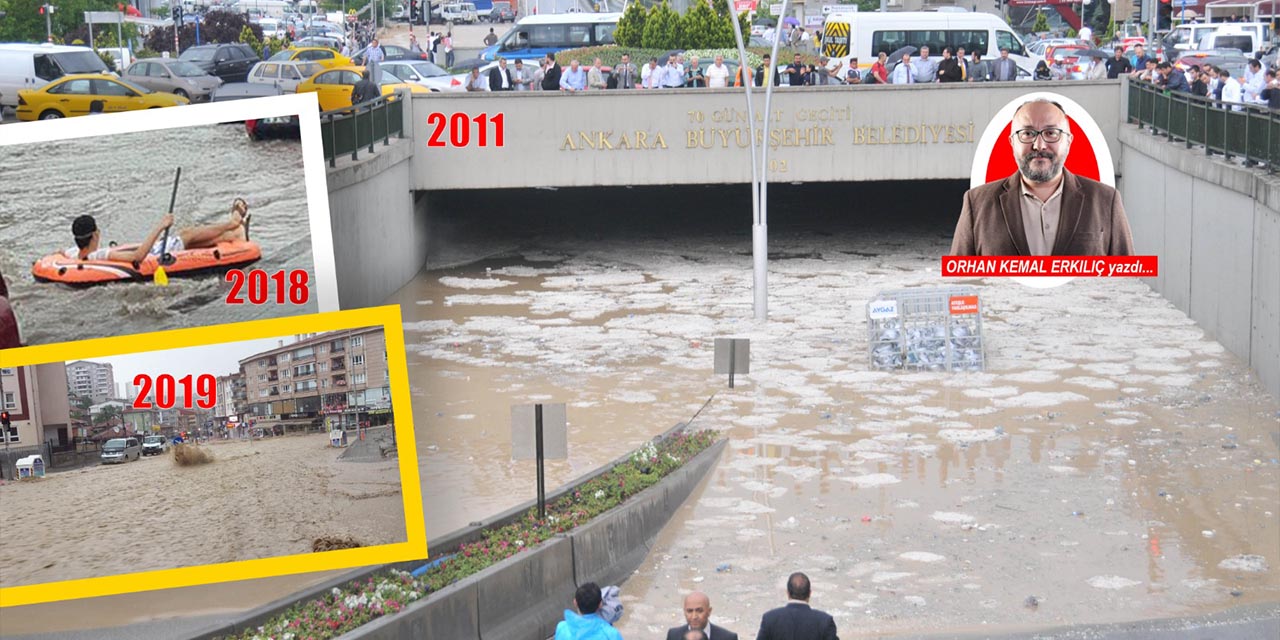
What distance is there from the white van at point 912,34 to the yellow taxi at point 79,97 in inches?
791

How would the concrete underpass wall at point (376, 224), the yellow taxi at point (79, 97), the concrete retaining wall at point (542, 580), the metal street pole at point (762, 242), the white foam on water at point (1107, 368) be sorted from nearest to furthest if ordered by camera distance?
the concrete retaining wall at point (542, 580) < the white foam on water at point (1107, 368) < the concrete underpass wall at point (376, 224) < the metal street pole at point (762, 242) < the yellow taxi at point (79, 97)

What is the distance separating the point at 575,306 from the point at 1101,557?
1486 cm

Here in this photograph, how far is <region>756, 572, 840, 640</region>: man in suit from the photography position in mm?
8344

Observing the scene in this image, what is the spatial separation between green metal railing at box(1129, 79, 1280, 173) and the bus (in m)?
23.7

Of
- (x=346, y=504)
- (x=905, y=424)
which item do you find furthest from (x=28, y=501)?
(x=905, y=424)

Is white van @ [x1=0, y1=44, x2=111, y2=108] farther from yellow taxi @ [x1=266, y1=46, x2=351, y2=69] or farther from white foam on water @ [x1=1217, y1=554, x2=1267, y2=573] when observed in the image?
white foam on water @ [x1=1217, y1=554, x2=1267, y2=573]

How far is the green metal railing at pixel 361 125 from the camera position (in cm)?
2467

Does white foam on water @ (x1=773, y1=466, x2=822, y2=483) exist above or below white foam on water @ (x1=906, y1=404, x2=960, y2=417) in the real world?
above

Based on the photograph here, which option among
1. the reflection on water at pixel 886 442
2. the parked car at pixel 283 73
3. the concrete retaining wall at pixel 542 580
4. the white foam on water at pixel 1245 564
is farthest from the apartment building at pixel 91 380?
the parked car at pixel 283 73

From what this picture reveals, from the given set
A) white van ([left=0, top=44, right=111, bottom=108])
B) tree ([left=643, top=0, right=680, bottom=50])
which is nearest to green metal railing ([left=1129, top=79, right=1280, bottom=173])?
tree ([left=643, top=0, right=680, bottom=50])

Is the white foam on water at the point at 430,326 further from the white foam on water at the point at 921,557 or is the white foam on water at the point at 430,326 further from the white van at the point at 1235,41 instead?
the white van at the point at 1235,41

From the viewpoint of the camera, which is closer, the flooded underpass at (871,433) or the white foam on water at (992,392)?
the flooded underpass at (871,433)

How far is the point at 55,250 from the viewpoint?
7.47 meters

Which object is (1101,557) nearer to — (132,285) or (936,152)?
(132,285)
